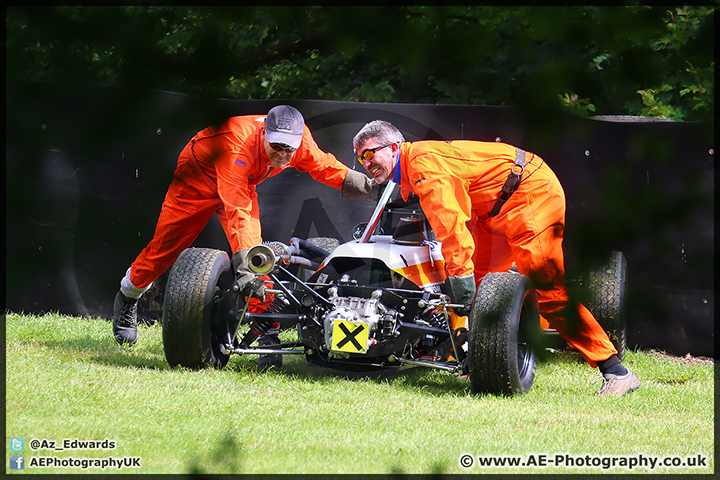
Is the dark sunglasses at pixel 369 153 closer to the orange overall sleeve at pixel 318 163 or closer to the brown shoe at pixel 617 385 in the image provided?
the orange overall sleeve at pixel 318 163

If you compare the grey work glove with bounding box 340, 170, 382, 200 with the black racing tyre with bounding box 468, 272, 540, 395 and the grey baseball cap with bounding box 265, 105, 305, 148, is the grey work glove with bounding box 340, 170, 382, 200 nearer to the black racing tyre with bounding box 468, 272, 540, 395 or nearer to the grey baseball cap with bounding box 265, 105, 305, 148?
the grey baseball cap with bounding box 265, 105, 305, 148

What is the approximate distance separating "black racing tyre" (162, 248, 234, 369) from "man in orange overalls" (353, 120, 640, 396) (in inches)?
50.8

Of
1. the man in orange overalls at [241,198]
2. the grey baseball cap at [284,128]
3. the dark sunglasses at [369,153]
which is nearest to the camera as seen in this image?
the dark sunglasses at [369,153]

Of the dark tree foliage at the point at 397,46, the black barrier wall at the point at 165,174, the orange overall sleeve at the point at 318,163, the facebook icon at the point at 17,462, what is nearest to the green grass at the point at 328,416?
the facebook icon at the point at 17,462

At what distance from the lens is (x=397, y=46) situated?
124 cm

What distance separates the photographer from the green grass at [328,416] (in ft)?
11.0

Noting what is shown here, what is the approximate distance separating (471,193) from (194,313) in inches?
77.3

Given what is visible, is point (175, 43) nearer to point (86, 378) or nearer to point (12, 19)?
point (12, 19)

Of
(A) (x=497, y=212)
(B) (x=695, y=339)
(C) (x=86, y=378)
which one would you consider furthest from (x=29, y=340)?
(B) (x=695, y=339)

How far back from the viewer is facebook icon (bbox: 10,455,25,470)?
3.12 metres

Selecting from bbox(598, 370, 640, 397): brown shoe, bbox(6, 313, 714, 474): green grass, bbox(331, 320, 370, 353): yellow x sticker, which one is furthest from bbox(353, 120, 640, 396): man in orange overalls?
bbox(331, 320, 370, 353): yellow x sticker

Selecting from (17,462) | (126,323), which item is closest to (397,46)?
(17,462)

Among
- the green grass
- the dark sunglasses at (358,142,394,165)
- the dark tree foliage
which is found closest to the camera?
the dark tree foliage

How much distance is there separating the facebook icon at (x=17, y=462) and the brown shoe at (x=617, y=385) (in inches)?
131
